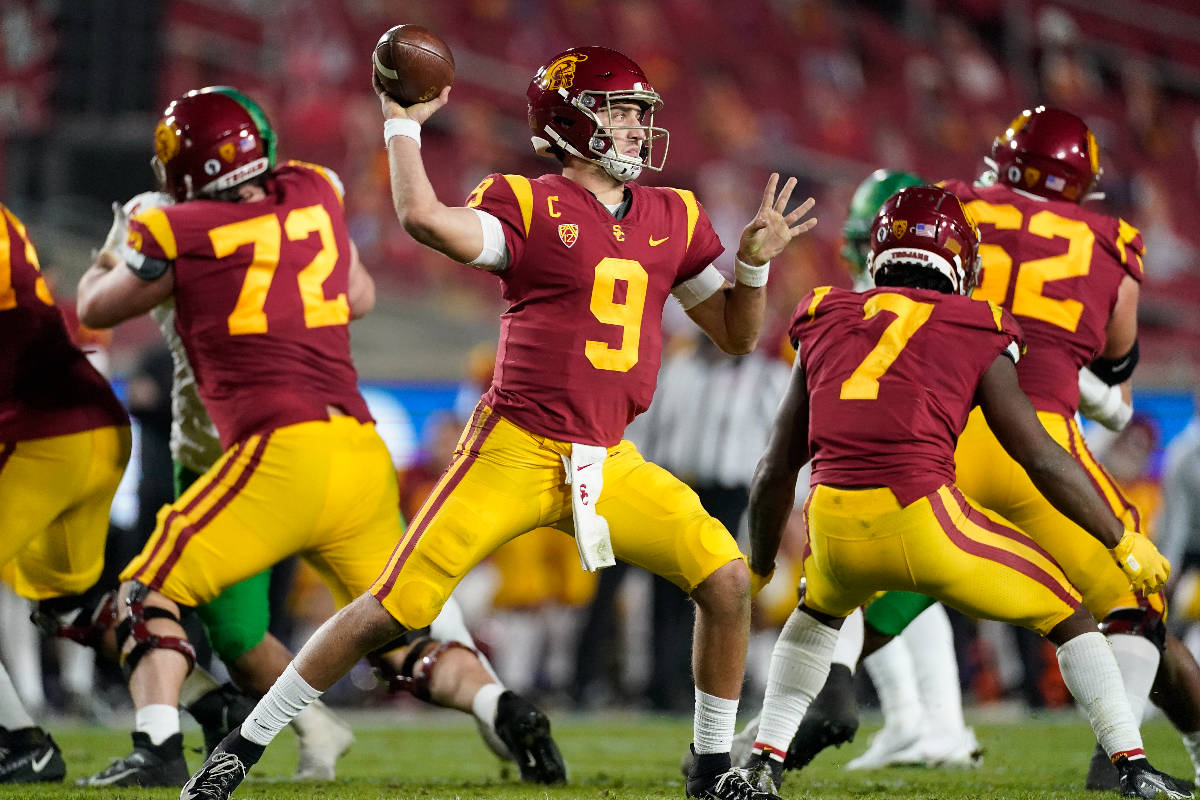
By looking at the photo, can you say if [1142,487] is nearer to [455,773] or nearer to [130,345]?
[455,773]

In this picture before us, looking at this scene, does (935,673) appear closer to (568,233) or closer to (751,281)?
(751,281)

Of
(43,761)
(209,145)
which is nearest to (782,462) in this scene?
(209,145)

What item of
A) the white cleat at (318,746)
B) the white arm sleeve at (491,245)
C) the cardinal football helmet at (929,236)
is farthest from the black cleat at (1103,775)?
the white cleat at (318,746)

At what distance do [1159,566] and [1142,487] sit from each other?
5825 millimetres

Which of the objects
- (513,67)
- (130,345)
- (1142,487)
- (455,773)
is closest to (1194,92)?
(513,67)

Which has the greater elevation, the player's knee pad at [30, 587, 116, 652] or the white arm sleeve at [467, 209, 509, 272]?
the white arm sleeve at [467, 209, 509, 272]

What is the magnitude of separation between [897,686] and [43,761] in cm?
276

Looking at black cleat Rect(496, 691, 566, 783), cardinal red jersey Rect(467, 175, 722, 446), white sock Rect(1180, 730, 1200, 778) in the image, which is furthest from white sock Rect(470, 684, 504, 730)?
white sock Rect(1180, 730, 1200, 778)

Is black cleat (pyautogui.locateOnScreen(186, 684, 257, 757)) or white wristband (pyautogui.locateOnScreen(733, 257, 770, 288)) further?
black cleat (pyautogui.locateOnScreen(186, 684, 257, 757))

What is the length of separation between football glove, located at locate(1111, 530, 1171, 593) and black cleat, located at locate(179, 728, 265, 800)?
2145 mm

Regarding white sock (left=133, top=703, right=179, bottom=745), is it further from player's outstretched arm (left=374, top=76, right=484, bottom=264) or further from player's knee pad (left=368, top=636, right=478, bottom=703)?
player's outstretched arm (left=374, top=76, right=484, bottom=264)

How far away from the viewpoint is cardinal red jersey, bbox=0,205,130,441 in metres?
4.77

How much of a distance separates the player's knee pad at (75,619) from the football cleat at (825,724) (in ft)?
6.85

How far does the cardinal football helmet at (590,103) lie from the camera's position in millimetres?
4039
